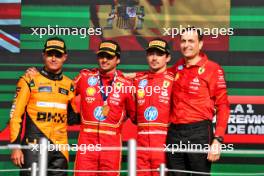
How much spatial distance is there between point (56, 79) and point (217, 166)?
1.81m

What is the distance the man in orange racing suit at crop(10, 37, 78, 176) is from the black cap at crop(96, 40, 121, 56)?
14.3 inches

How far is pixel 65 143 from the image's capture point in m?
6.44

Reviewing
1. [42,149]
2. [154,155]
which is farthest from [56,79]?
[42,149]

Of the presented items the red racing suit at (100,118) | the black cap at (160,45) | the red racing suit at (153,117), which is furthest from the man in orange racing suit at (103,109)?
the black cap at (160,45)

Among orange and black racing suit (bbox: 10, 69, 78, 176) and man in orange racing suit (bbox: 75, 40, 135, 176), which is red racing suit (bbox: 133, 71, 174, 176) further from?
orange and black racing suit (bbox: 10, 69, 78, 176)

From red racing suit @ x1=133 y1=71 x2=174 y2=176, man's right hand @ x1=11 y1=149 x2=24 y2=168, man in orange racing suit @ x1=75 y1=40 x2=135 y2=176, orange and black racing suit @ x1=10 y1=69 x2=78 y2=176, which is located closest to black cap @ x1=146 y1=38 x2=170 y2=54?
red racing suit @ x1=133 y1=71 x2=174 y2=176

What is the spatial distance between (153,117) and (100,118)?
1.54ft

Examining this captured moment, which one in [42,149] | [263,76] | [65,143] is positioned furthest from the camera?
[263,76]

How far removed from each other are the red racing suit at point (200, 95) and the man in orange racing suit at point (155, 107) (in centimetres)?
31

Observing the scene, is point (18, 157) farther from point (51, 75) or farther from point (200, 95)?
point (200, 95)

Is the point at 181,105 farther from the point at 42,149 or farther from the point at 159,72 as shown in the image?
the point at 42,149

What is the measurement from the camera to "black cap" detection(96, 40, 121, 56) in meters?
6.54

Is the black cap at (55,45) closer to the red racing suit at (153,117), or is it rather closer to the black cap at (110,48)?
the black cap at (110,48)

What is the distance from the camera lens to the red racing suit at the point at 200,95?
5.99 metres
